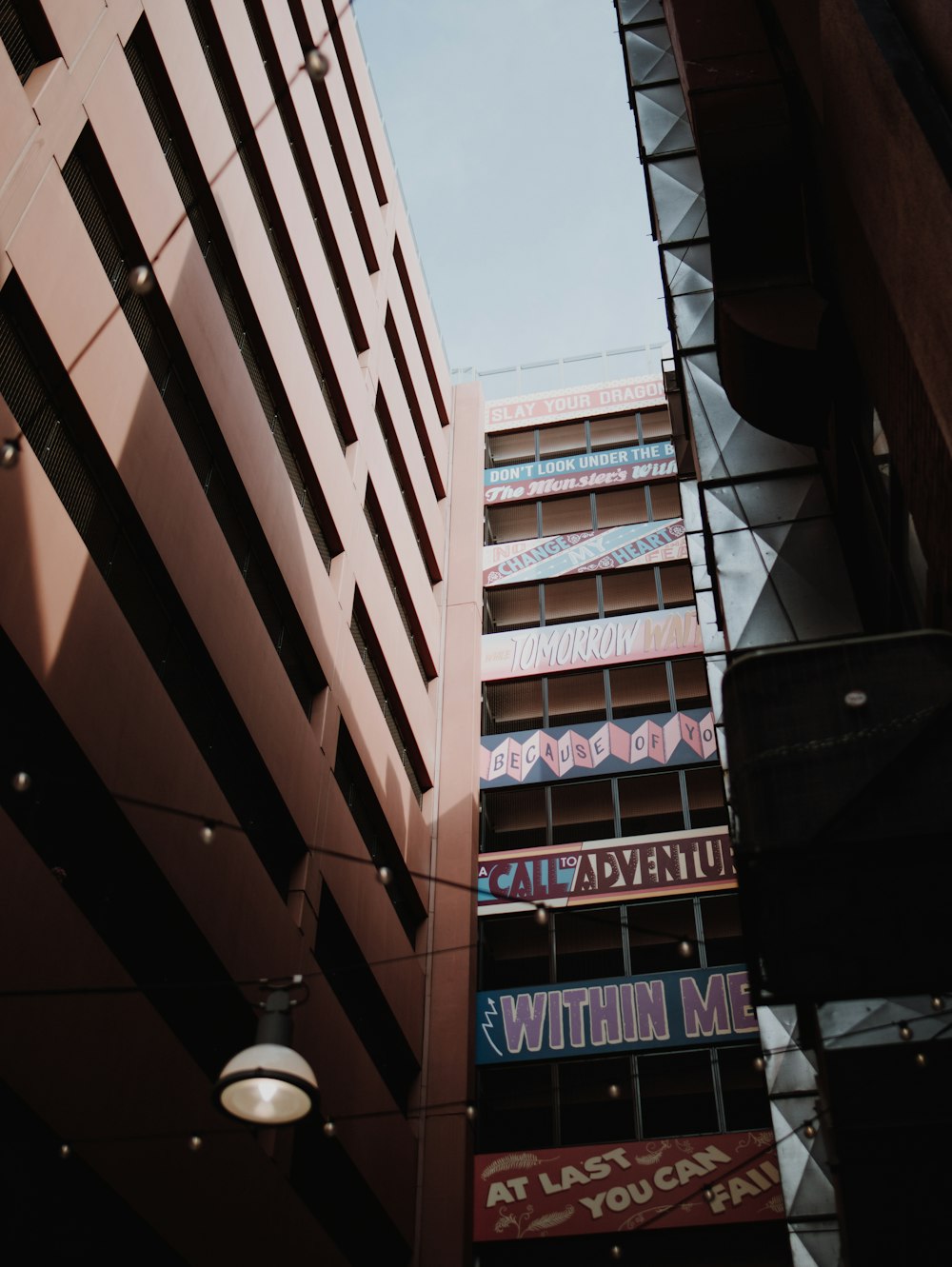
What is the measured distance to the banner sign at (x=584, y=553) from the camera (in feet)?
94.2

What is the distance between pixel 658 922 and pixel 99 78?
56.7ft

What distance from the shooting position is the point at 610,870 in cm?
2250

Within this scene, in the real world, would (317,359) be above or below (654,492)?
below

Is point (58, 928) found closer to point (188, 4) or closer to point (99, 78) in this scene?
point (99, 78)

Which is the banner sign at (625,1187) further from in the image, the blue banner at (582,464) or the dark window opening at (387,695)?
the blue banner at (582,464)

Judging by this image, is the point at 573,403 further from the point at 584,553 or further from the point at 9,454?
the point at 9,454

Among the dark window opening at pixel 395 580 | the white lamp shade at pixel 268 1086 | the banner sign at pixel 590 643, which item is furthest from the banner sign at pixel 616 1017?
the white lamp shade at pixel 268 1086

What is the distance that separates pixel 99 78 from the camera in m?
13.5

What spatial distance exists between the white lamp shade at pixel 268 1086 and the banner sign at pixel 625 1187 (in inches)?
502

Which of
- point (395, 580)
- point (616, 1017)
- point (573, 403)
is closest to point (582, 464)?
point (573, 403)

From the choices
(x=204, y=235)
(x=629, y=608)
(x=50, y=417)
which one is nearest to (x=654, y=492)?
(x=629, y=608)

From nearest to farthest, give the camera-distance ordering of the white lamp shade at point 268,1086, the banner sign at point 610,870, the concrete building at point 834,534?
the concrete building at point 834,534 < the white lamp shade at point 268,1086 < the banner sign at point 610,870

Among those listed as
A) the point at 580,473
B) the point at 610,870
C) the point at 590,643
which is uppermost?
the point at 580,473

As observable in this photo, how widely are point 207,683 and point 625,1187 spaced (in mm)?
10646
